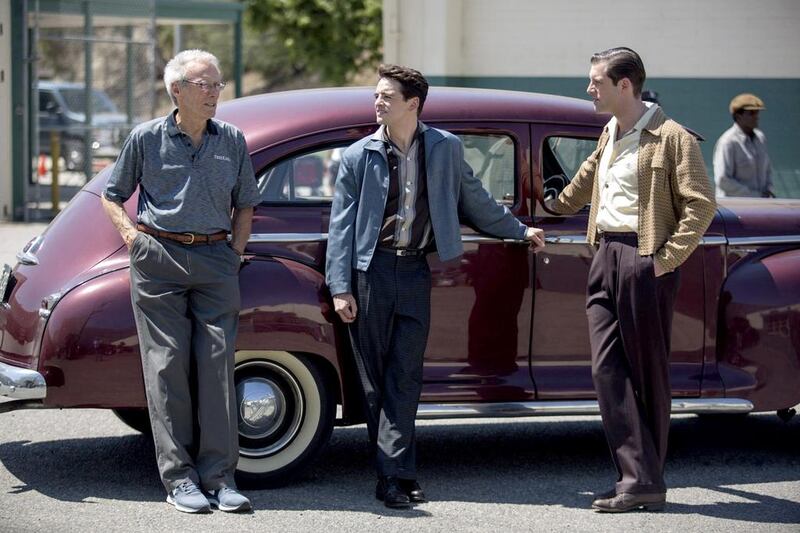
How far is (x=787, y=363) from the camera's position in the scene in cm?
638

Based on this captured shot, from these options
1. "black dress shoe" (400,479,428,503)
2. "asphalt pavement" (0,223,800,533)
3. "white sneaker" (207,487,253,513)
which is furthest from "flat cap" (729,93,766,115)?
"white sneaker" (207,487,253,513)

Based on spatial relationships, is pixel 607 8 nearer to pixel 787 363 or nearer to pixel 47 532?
pixel 787 363

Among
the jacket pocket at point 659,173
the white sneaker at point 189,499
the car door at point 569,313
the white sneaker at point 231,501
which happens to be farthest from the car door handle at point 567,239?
the white sneaker at point 189,499

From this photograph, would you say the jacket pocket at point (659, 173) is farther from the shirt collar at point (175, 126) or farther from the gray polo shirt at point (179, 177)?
the shirt collar at point (175, 126)

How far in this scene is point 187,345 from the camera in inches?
221

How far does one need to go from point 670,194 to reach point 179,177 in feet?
6.77

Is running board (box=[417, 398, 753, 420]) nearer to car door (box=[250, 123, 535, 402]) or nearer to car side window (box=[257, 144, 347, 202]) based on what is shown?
car door (box=[250, 123, 535, 402])

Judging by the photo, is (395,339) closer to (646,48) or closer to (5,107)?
(646,48)

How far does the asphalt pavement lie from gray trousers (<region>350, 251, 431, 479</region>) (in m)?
0.26

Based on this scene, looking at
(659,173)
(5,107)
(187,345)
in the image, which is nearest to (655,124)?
(659,173)

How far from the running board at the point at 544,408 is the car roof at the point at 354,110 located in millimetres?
1343

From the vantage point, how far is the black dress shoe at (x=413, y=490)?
579 cm

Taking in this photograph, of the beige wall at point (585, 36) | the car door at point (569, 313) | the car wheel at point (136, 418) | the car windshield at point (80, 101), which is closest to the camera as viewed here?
the car door at point (569, 313)

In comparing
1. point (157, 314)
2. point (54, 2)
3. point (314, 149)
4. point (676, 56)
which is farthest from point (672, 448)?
point (54, 2)
